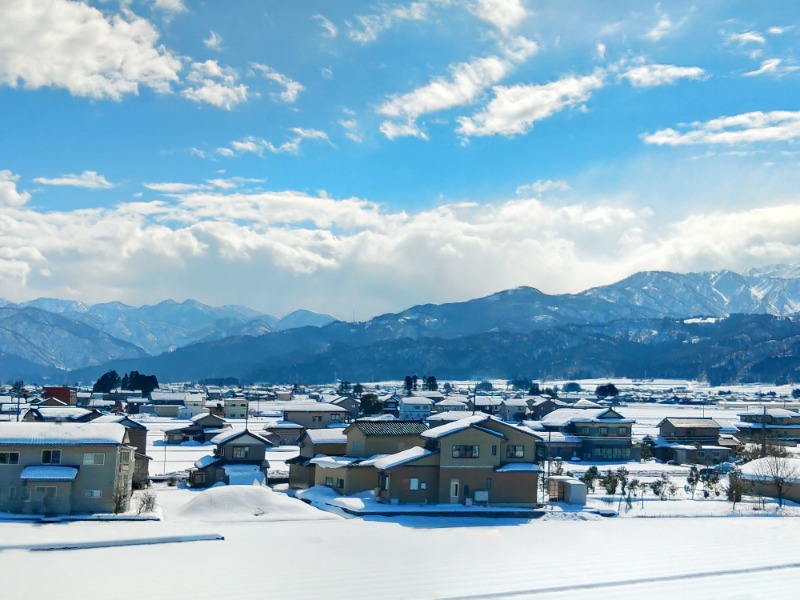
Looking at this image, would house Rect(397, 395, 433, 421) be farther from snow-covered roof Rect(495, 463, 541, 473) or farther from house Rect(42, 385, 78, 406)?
snow-covered roof Rect(495, 463, 541, 473)

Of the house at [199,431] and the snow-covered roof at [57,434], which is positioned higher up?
the snow-covered roof at [57,434]

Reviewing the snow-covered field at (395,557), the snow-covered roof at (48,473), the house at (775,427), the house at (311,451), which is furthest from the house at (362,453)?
the house at (775,427)

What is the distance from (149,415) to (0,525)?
217ft

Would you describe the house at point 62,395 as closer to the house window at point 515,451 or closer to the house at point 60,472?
the house at point 60,472

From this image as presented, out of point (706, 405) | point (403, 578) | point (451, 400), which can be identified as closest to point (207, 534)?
point (403, 578)

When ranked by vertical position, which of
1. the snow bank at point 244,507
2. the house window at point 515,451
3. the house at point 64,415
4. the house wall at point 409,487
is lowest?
the snow bank at point 244,507

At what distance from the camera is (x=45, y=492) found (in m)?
26.3

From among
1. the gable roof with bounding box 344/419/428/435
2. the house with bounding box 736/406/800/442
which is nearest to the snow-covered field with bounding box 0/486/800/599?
the gable roof with bounding box 344/419/428/435

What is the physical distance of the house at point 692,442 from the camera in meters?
55.3

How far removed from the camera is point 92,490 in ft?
88.6

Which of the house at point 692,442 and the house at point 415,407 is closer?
the house at point 692,442

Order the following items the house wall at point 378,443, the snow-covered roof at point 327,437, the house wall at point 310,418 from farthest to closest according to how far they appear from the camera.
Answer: the house wall at point 310,418, the snow-covered roof at point 327,437, the house wall at point 378,443

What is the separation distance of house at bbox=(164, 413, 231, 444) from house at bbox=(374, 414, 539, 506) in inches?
1318

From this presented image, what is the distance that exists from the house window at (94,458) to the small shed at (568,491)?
17877 millimetres
